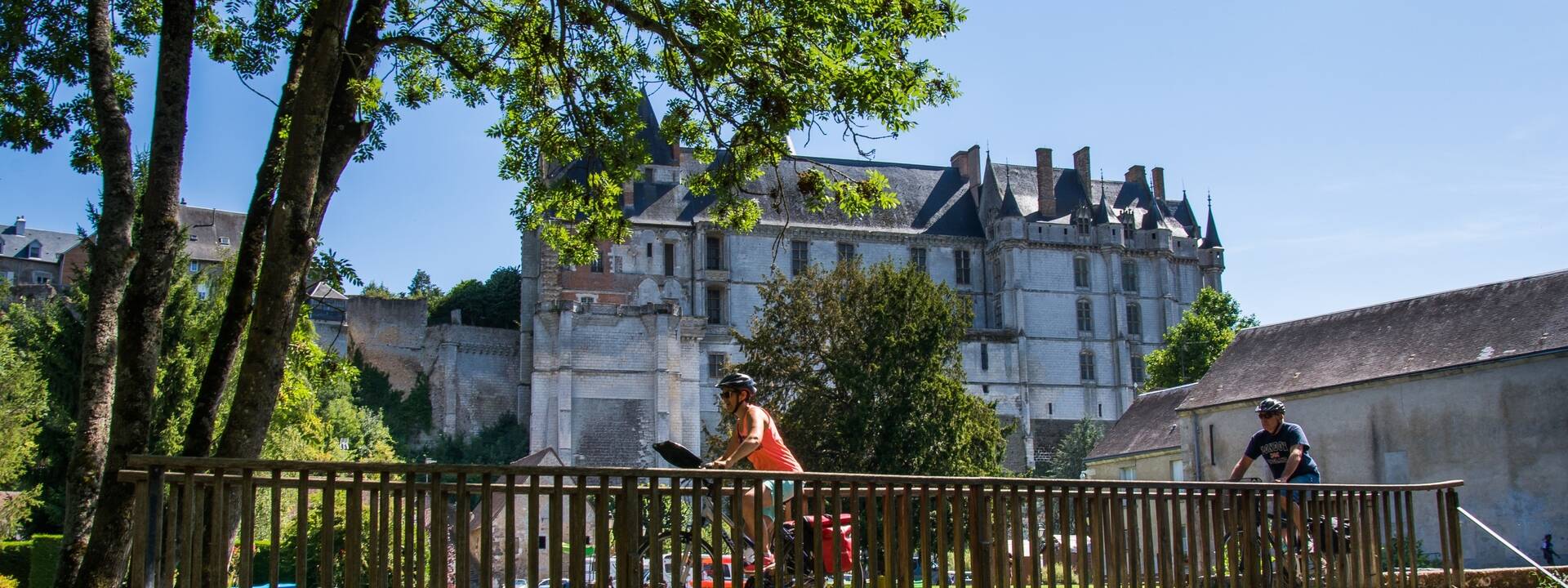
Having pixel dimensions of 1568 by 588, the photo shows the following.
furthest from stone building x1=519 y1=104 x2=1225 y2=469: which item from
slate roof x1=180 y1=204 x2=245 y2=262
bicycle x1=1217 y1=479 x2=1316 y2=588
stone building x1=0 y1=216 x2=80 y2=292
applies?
bicycle x1=1217 y1=479 x2=1316 y2=588

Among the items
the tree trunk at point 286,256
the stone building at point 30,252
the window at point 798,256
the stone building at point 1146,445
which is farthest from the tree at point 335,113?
the stone building at point 30,252

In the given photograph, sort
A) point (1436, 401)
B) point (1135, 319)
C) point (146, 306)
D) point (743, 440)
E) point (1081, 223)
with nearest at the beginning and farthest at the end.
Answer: point (743, 440), point (146, 306), point (1436, 401), point (1081, 223), point (1135, 319)

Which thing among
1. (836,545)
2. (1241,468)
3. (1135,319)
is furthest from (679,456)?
(1135,319)

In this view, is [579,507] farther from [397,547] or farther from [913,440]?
[913,440]

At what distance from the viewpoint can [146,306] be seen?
7406 mm

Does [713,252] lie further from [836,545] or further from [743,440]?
[836,545]

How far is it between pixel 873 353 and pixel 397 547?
30.4 m

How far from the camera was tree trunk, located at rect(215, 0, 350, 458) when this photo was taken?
283 inches

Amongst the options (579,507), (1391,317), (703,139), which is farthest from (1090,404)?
(579,507)

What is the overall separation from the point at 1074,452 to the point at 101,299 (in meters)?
60.1

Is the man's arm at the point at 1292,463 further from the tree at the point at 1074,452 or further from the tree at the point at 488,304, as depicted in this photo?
the tree at the point at 488,304

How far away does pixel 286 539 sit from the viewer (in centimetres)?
3055

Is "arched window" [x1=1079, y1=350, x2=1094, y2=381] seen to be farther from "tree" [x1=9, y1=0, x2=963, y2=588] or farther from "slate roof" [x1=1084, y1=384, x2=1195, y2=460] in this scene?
"tree" [x1=9, y1=0, x2=963, y2=588]

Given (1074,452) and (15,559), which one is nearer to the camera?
(15,559)
